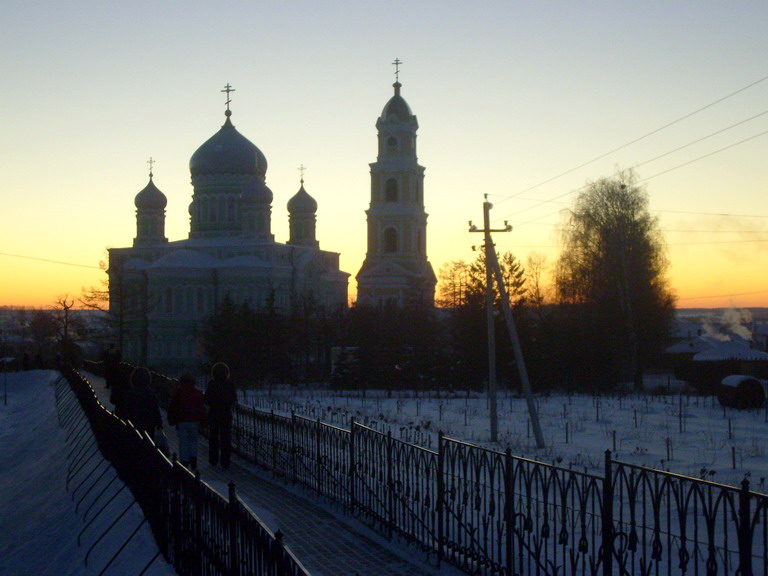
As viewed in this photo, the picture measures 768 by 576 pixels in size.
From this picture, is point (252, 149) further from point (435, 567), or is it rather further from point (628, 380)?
point (435, 567)

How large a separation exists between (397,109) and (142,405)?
170 feet

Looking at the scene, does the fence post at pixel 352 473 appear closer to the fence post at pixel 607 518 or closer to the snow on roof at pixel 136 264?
the fence post at pixel 607 518

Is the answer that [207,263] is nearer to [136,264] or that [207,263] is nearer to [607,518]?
[136,264]

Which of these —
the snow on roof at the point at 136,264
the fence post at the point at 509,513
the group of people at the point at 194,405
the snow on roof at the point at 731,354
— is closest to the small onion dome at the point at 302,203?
the snow on roof at the point at 136,264

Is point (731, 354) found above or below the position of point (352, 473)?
above

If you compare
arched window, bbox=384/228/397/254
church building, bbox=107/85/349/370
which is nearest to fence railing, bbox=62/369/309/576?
church building, bbox=107/85/349/370

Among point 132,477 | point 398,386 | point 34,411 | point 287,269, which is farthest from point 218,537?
point 287,269

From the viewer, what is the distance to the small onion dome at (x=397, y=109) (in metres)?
63.7

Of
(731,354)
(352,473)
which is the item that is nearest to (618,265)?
(731,354)

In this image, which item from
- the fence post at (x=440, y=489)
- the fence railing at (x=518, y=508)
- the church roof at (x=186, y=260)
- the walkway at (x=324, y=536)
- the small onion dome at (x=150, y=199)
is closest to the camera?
the fence railing at (x=518, y=508)

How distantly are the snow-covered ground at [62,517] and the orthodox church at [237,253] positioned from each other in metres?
35.6

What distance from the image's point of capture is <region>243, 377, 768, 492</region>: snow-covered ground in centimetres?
1603

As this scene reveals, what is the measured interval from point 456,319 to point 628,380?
9202mm

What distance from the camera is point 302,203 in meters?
71.5
